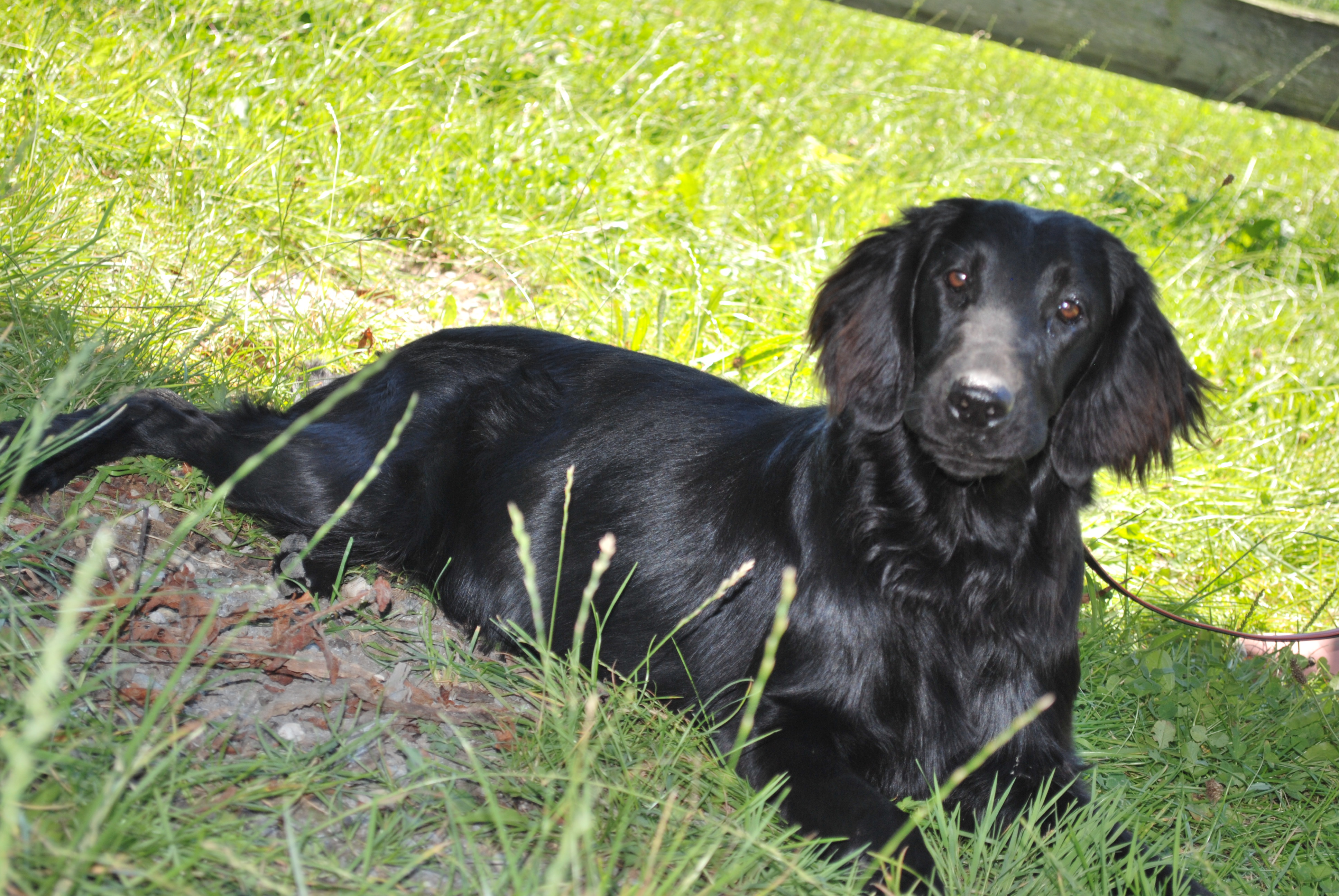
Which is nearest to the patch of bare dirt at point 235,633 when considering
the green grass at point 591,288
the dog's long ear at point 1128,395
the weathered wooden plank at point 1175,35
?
the green grass at point 591,288

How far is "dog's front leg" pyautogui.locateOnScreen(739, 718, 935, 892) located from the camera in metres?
1.87

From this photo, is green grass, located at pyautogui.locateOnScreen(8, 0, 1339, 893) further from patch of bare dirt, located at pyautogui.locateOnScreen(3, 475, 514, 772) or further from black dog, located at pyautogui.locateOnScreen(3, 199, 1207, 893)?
black dog, located at pyautogui.locateOnScreen(3, 199, 1207, 893)

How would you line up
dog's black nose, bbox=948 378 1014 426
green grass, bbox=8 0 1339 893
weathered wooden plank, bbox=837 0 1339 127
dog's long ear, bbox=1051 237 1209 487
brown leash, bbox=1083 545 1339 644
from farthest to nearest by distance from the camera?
weathered wooden plank, bbox=837 0 1339 127
brown leash, bbox=1083 545 1339 644
dog's long ear, bbox=1051 237 1209 487
dog's black nose, bbox=948 378 1014 426
green grass, bbox=8 0 1339 893

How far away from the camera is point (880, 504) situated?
2.25 metres

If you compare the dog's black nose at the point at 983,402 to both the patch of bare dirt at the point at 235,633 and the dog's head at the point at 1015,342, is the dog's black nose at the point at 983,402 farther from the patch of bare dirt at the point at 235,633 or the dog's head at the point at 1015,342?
the patch of bare dirt at the point at 235,633

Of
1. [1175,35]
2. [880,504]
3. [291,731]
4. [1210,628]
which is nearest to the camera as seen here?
[291,731]

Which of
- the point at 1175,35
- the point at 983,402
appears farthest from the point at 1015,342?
the point at 1175,35

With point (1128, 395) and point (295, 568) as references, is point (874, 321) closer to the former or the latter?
point (1128, 395)

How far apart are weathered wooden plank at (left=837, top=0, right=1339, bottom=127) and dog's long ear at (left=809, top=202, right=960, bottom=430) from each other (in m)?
3.39

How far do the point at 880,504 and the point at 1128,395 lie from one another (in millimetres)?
607

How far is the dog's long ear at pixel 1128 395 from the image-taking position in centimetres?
226

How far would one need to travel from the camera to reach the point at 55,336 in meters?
2.89

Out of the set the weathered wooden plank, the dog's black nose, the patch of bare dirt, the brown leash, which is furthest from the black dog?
the weathered wooden plank

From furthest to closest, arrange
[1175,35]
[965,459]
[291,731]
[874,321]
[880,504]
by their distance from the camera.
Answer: [1175,35] < [874,321] < [880,504] < [965,459] < [291,731]
